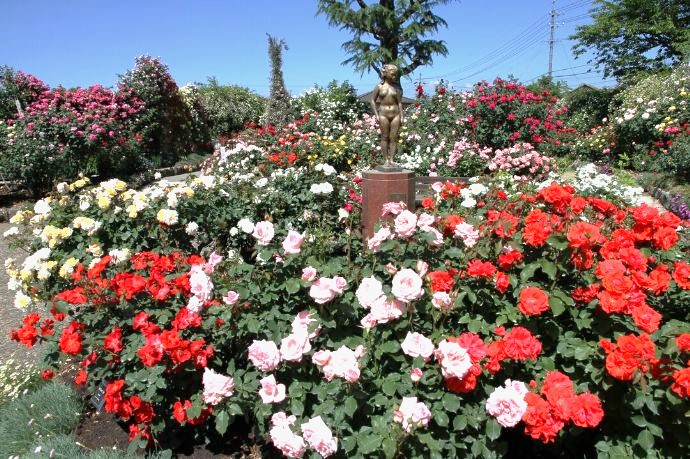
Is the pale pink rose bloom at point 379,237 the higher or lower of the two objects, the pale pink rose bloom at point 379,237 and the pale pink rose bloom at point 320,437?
the higher

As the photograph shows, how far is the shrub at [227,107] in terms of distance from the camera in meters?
18.5

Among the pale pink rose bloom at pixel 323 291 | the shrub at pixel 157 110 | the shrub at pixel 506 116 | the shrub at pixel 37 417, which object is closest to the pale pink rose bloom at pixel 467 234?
the pale pink rose bloom at pixel 323 291

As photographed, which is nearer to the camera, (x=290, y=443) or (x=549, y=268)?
(x=290, y=443)

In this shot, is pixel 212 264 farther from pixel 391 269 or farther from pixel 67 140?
pixel 67 140

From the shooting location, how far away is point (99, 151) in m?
10.3

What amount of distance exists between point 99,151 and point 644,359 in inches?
438

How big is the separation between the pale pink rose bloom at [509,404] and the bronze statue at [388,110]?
306 centimetres

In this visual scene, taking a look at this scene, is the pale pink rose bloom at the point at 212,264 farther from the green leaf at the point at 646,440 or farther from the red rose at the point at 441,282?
the green leaf at the point at 646,440

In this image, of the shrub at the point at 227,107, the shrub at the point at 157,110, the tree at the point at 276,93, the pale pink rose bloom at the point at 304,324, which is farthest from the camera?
the shrub at the point at 227,107

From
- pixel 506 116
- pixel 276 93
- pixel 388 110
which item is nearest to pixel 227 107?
pixel 276 93

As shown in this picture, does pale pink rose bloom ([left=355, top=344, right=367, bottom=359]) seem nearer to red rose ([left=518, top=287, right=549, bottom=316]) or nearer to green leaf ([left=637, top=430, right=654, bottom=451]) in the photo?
red rose ([left=518, top=287, right=549, bottom=316])

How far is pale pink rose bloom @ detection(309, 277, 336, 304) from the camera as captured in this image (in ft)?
5.68

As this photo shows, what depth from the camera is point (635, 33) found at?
15.5m

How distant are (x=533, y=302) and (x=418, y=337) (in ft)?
1.35
